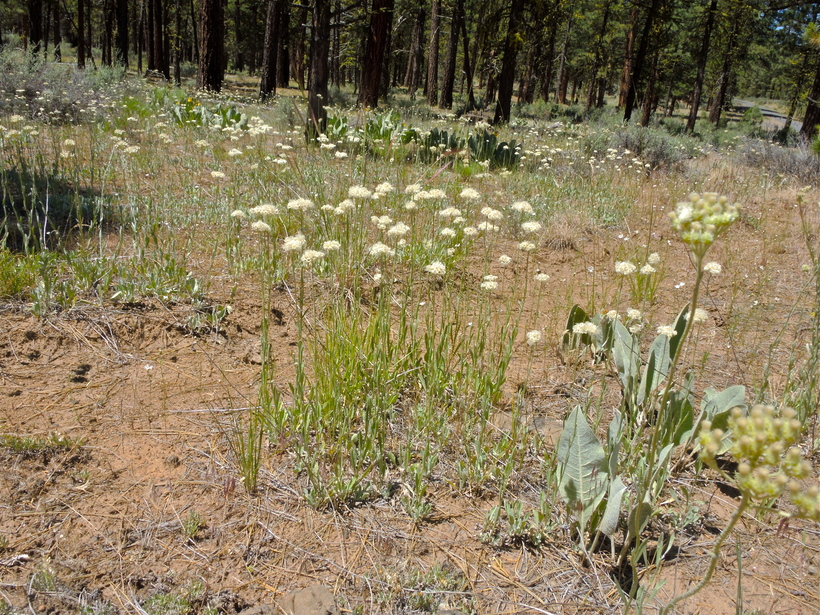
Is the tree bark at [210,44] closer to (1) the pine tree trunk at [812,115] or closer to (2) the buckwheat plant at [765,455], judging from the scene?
(1) the pine tree trunk at [812,115]

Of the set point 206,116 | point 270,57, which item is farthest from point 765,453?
point 270,57

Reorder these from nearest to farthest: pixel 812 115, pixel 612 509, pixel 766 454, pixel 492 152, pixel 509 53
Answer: pixel 766 454 < pixel 612 509 < pixel 492 152 < pixel 509 53 < pixel 812 115

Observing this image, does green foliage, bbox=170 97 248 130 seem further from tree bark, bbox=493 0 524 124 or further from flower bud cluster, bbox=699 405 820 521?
flower bud cluster, bbox=699 405 820 521

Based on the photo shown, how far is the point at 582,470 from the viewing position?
197cm

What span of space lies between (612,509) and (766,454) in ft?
3.25

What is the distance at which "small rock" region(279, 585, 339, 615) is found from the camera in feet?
5.45

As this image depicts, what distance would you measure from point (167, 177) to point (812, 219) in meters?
7.73

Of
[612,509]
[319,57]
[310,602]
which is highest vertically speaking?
[319,57]

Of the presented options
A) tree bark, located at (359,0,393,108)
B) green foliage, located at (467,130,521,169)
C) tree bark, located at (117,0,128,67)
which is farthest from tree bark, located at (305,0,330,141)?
tree bark, located at (117,0,128,67)

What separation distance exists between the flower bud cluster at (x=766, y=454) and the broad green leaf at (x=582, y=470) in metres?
0.97

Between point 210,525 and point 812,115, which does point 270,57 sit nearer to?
point 812,115

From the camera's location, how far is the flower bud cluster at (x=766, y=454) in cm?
92

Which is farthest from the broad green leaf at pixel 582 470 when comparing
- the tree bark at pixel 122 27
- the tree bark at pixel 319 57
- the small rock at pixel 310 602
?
the tree bark at pixel 122 27

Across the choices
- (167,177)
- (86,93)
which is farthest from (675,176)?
(86,93)
